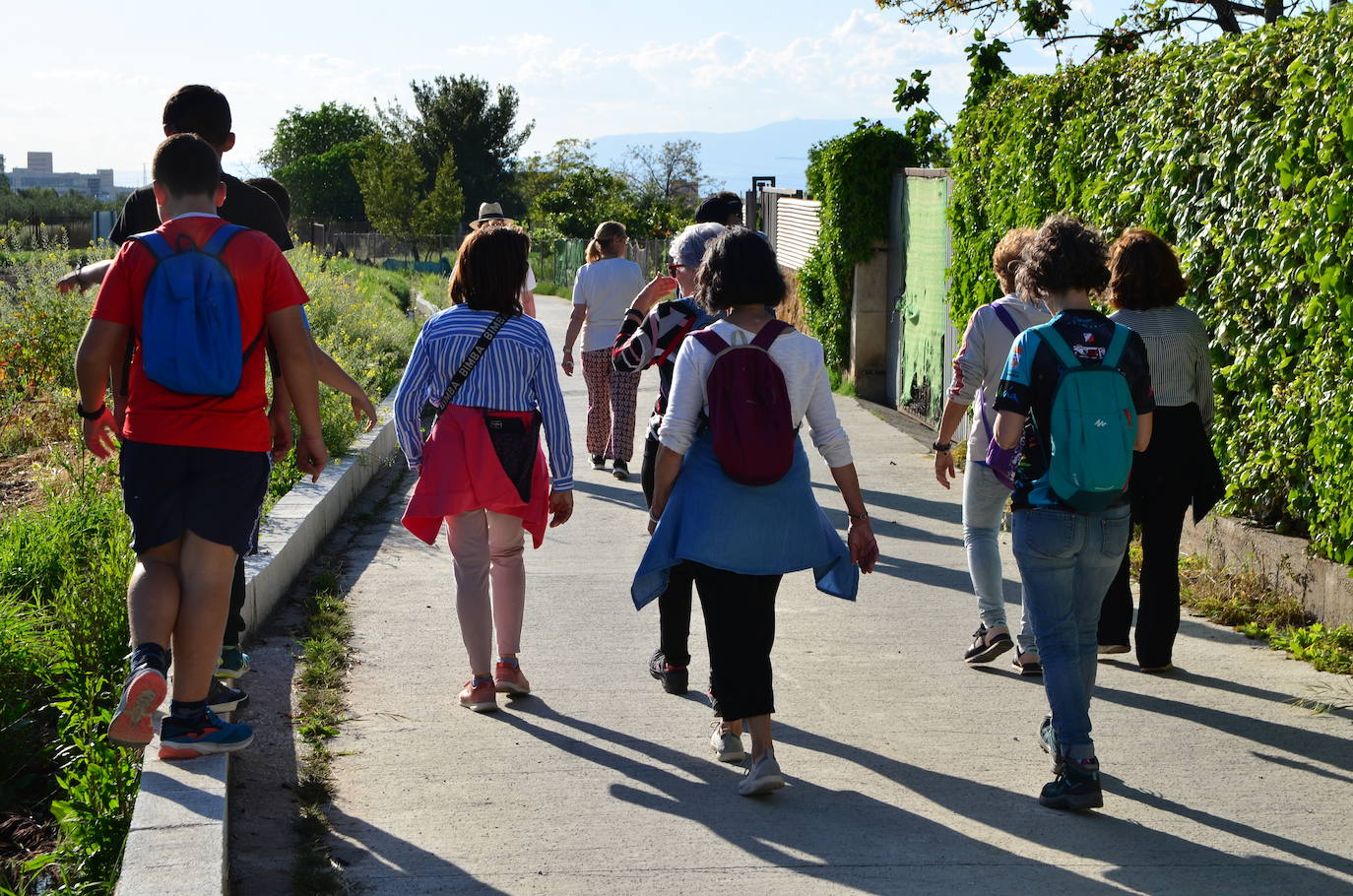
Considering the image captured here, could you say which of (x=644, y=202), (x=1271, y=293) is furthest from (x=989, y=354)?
(x=644, y=202)

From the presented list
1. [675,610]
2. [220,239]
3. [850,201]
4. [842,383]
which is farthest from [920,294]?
[220,239]

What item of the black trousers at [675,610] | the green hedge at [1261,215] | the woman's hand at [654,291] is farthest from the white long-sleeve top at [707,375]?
the woman's hand at [654,291]

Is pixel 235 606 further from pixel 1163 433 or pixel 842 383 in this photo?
pixel 842 383

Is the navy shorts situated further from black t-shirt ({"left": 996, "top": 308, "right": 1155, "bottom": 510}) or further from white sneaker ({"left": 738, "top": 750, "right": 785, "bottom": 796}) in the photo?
black t-shirt ({"left": 996, "top": 308, "right": 1155, "bottom": 510})

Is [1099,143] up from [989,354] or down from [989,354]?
up

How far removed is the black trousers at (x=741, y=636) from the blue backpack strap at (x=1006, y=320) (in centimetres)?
180

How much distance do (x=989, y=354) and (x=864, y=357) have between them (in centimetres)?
945

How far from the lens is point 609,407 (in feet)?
36.5

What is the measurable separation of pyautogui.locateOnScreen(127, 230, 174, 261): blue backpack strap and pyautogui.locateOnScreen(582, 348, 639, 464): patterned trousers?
235 inches

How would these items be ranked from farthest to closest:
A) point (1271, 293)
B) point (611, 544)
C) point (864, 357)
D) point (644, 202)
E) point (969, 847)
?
point (644, 202) < point (864, 357) < point (611, 544) < point (1271, 293) < point (969, 847)

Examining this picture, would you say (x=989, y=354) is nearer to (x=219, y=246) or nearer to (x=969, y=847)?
(x=969, y=847)

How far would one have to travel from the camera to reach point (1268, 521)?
279 inches

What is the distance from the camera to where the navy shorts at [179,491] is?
4375mm

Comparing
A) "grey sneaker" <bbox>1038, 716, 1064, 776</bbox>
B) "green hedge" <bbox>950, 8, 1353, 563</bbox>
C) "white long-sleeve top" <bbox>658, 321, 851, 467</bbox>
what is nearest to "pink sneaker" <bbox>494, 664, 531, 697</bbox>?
"white long-sleeve top" <bbox>658, 321, 851, 467</bbox>
